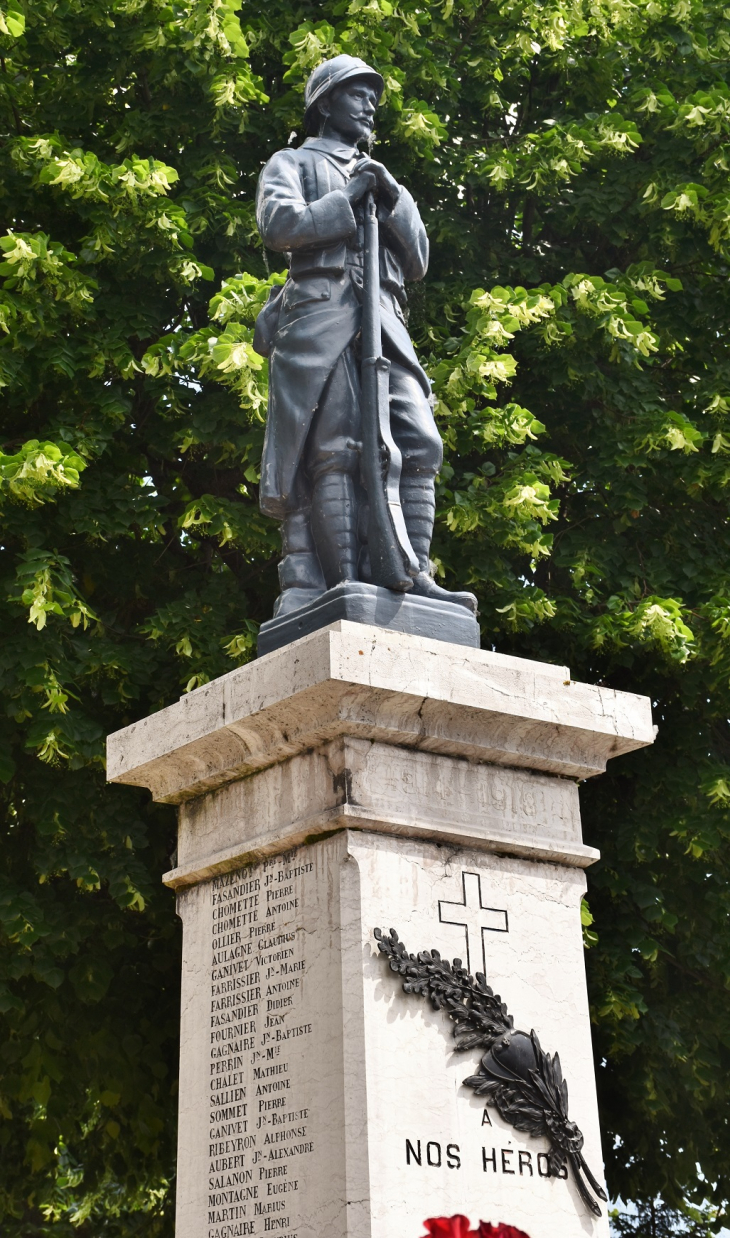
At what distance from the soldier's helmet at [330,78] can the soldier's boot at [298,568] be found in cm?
162

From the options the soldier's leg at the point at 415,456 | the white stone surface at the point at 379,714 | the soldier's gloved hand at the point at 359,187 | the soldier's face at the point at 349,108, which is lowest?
the white stone surface at the point at 379,714

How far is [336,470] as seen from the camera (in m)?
5.69

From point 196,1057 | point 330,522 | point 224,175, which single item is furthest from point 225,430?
point 196,1057

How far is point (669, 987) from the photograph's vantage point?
10891 mm

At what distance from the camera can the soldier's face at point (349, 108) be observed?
6.25 meters

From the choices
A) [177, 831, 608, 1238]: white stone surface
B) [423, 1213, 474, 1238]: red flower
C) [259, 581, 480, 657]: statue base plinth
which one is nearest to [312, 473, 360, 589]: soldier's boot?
[259, 581, 480, 657]: statue base plinth

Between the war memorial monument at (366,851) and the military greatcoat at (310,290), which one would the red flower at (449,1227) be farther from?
the military greatcoat at (310,290)

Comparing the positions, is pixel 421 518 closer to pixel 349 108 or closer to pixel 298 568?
pixel 298 568

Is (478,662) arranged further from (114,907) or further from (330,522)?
(114,907)

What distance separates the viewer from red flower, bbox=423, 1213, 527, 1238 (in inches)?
184

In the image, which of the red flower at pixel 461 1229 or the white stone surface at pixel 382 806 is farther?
the white stone surface at pixel 382 806

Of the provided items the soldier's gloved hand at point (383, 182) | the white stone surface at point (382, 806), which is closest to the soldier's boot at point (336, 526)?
the white stone surface at point (382, 806)

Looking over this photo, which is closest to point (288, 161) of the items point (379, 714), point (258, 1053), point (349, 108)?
point (349, 108)

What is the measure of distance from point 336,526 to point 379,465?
251 millimetres
